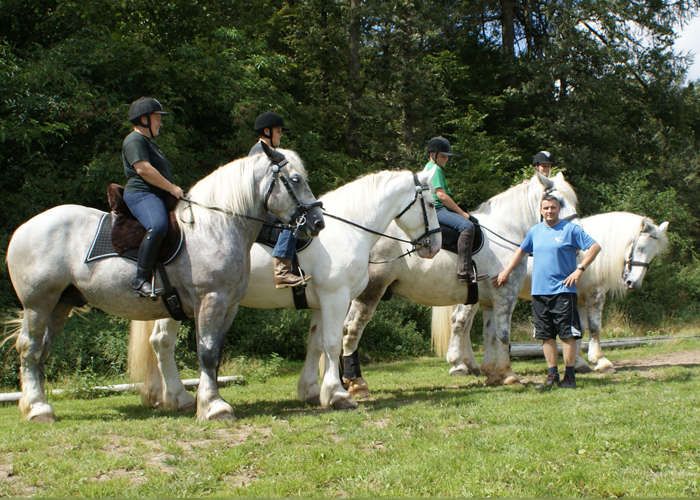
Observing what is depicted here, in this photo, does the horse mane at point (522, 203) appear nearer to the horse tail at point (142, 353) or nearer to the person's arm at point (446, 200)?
the person's arm at point (446, 200)

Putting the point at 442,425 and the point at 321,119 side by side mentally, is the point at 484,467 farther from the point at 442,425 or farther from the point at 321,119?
the point at 321,119

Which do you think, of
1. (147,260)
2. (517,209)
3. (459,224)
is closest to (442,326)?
(517,209)

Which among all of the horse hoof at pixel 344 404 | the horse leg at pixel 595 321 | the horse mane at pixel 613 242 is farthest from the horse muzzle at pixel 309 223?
the horse leg at pixel 595 321

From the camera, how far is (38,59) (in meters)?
12.1

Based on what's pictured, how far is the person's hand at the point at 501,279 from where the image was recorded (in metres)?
7.41

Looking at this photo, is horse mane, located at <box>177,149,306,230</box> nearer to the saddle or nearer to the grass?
the saddle

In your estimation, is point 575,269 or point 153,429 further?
point 575,269

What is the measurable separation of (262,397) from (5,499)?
4.33m

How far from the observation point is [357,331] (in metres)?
7.54

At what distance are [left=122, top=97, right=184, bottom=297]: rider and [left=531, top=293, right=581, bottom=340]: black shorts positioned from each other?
4.13 metres

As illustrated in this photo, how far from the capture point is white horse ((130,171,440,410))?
6230 mm

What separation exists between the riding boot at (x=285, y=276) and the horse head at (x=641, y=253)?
240 inches

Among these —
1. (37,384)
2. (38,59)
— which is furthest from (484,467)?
(38,59)

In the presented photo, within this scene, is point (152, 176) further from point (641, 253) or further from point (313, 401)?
point (641, 253)
